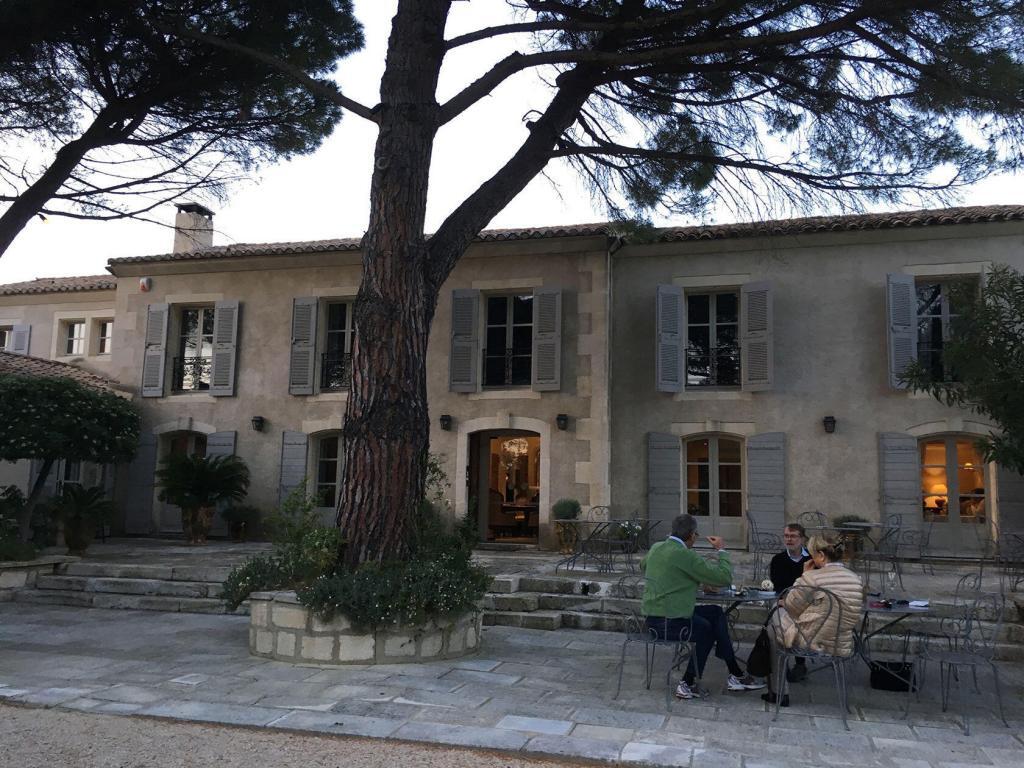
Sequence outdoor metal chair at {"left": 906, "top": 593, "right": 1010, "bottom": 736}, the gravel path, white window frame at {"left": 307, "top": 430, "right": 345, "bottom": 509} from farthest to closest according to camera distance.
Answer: white window frame at {"left": 307, "top": 430, "right": 345, "bottom": 509}, outdoor metal chair at {"left": 906, "top": 593, "right": 1010, "bottom": 736}, the gravel path

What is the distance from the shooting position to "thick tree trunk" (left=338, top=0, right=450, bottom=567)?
6164 mm

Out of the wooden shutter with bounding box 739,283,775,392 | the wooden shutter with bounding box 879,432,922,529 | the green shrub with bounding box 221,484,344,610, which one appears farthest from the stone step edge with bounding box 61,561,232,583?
the wooden shutter with bounding box 879,432,922,529

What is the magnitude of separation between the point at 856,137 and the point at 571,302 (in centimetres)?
469

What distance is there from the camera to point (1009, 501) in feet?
33.5

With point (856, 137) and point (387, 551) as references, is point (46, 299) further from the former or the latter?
point (856, 137)

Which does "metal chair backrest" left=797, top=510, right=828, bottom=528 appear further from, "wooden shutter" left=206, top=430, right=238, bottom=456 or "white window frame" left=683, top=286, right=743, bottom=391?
"wooden shutter" left=206, top=430, right=238, bottom=456

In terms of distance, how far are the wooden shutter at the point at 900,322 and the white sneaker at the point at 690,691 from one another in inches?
271

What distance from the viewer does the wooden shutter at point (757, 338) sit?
11.1 metres

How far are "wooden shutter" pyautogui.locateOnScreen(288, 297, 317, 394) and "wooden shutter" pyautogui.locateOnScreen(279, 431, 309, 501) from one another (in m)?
0.68

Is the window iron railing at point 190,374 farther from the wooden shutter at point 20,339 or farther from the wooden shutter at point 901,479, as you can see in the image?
the wooden shutter at point 901,479

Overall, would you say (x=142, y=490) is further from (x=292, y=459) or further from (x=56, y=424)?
(x=56, y=424)

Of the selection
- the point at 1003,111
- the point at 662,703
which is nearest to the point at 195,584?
the point at 662,703

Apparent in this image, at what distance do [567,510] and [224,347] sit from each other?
596cm

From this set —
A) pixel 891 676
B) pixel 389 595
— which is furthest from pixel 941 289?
pixel 389 595
